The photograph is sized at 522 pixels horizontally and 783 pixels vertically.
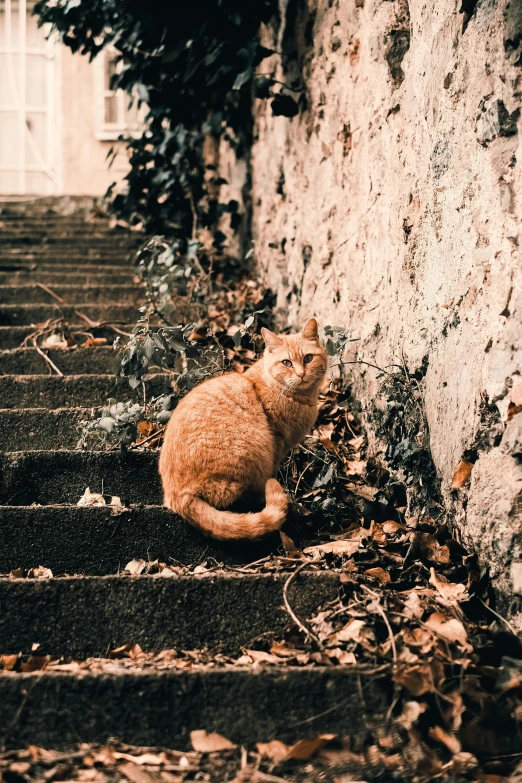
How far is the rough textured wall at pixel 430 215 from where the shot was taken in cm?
221

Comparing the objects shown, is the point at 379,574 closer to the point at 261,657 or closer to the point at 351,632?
the point at 351,632

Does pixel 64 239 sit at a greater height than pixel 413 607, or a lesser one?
greater

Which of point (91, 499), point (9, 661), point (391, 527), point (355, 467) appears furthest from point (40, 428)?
point (391, 527)

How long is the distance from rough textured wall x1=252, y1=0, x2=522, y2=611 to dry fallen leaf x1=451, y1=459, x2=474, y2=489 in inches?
0.9

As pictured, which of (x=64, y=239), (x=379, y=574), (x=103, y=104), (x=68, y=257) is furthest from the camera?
(x=103, y=104)

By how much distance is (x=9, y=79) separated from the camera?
11.6 m

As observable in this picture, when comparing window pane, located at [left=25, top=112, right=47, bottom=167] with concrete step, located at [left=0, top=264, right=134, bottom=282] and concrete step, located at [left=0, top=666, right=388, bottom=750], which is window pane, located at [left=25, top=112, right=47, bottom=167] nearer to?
concrete step, located at [left=0, top=264, right=134, bottom=282]

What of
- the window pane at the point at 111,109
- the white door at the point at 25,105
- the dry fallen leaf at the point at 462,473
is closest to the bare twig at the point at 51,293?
the dry fallen leaf at the point at 462,473

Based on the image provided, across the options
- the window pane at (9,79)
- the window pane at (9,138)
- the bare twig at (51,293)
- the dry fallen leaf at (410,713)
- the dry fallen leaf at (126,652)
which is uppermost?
the window pane at (9,79)

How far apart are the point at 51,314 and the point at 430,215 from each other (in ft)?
9.50

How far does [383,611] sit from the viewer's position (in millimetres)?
2215

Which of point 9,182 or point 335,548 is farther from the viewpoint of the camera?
point 9,182

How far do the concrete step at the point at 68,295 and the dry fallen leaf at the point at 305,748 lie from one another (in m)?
3.97

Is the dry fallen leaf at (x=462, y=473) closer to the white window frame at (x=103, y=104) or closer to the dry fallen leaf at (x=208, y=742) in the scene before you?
the dry fallen leaf at (x=208, y=742)
